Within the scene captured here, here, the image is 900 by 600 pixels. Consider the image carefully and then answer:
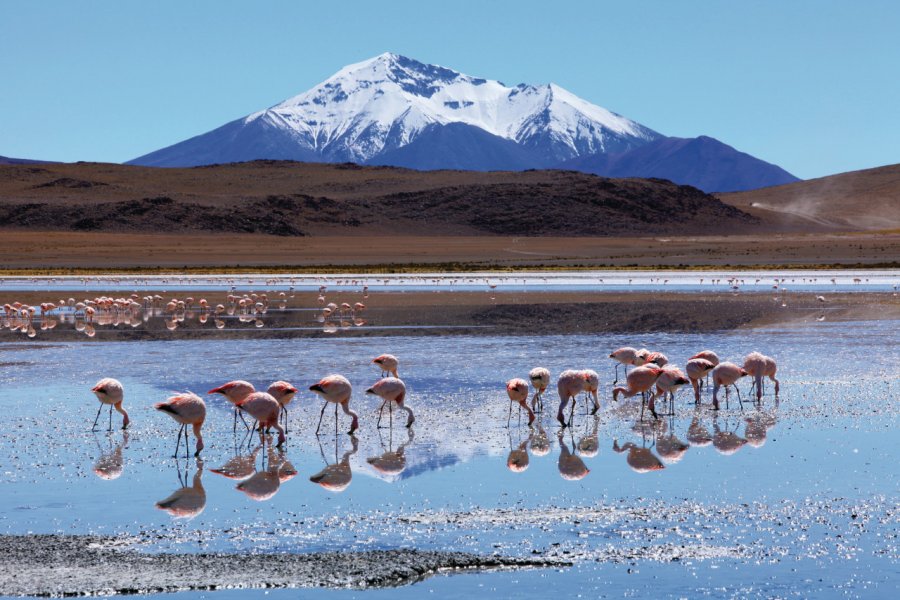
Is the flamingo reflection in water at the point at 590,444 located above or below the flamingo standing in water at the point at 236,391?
below

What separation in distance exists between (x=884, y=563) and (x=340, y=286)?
38275 millimetres

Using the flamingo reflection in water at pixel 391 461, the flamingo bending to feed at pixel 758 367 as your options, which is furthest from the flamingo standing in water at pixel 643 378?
the flamingo reflection in water at pixel 391 461

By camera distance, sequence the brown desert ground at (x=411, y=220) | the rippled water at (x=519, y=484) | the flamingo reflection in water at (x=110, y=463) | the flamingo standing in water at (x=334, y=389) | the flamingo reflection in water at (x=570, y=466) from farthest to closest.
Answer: the brown desert ground at (x=411, y=220)
the flamingo standing in water at (x=334, y=389)
the flamingo reflection in water at (x=110, y=463)
the flamingo reflection in water at (x=570, y=466)
the rippled water at (x=519, y=484)

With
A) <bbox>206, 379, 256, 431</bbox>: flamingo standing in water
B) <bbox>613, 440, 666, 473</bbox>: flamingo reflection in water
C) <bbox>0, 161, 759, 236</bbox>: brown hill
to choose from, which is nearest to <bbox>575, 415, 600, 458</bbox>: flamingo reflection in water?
<bbox>613, 440, 666, 473</bbox>: flamingo reflection in water

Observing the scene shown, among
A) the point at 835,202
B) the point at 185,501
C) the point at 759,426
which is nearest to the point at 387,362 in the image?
the point at 759,426

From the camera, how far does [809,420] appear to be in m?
12.6

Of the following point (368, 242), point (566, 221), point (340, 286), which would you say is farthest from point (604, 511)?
point (566, 221)

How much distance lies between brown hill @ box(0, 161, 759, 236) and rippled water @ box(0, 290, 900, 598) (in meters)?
94.2

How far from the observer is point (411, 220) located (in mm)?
119625

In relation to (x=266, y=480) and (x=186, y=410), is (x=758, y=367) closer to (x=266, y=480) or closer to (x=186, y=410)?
(x=266, y=480)

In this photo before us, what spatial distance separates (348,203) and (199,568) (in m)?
118

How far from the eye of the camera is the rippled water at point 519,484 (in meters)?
7.48

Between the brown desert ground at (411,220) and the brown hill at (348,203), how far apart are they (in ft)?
0.77

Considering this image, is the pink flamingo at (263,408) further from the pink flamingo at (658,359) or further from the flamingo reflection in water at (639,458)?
the pink flamingo at (658,359)
